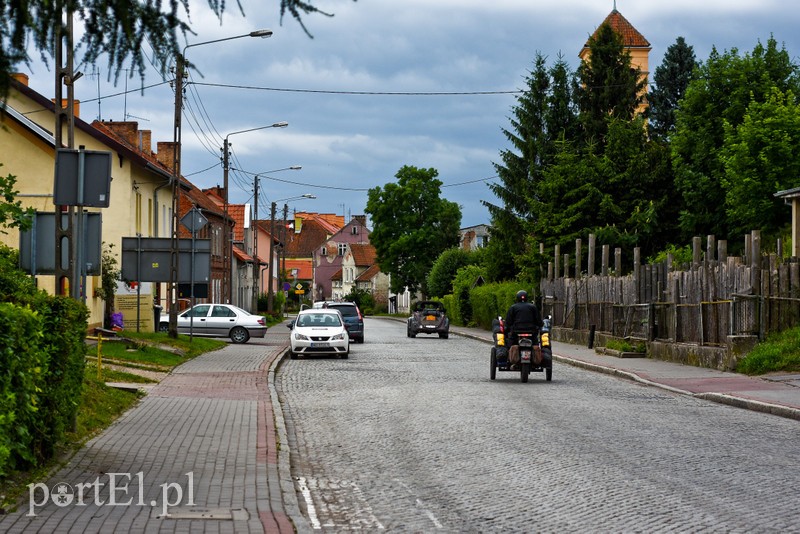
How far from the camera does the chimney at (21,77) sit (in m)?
5.59

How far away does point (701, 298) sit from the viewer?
25.1 metres

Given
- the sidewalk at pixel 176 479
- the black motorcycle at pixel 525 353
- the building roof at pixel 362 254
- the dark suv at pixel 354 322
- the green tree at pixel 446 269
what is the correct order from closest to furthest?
the sidewalk at pixel 176 479
the black motorcycle at pixel 525 353
the dark suv at pixel 354 322
the green tree at pixel 446 269
the building roof at pixel 362 254

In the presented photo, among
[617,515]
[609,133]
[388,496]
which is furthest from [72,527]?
[609,133]

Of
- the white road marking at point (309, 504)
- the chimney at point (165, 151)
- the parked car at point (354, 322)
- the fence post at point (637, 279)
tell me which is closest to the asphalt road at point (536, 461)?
the white road marking at point (309, 504)

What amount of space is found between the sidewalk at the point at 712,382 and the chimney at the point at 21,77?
1209cm

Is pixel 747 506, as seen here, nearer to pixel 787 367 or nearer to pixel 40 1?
pixel 40 1

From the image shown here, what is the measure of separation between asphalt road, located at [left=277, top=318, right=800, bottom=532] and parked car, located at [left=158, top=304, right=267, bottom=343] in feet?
70.0

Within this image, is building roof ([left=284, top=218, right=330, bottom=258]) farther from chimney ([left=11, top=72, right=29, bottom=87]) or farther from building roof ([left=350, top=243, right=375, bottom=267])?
chimney ([left=11, top=72, right=29, bottom=87])

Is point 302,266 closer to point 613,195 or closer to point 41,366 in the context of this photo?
point 613,195

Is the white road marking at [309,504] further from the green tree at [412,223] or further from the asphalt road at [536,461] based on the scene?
the green tree at [412,223]

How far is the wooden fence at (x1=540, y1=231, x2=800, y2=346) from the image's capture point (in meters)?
22.5

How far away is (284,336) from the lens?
48438mm

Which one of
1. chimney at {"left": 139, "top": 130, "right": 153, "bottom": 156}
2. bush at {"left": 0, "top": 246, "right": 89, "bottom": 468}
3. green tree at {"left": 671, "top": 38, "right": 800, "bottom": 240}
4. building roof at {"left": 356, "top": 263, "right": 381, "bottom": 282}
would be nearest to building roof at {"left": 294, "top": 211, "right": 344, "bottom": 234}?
building roof at {"left": 356, "top": 263, "right": 381, "bottom": 282}

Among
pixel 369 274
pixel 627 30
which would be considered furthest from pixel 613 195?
pixel 369 274
